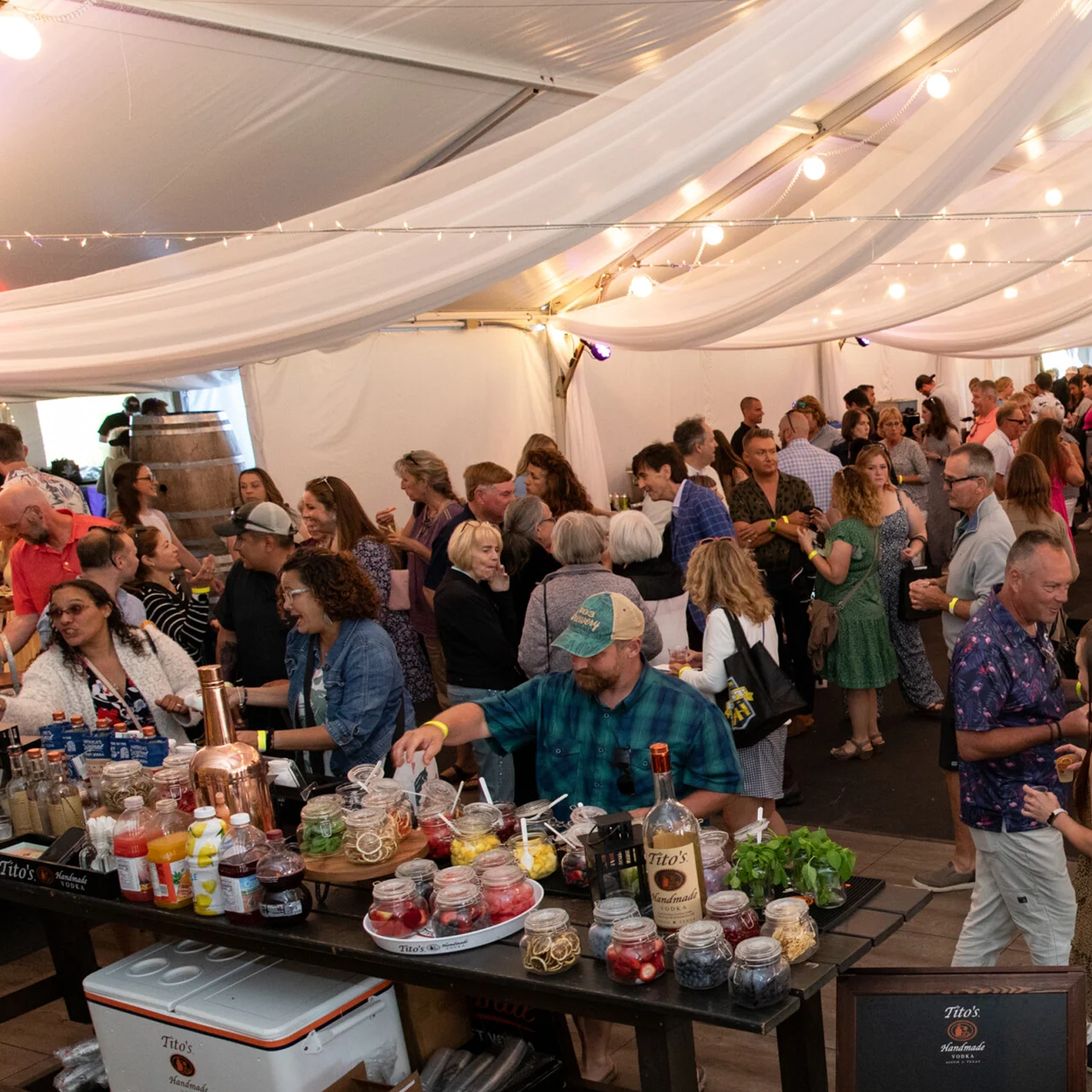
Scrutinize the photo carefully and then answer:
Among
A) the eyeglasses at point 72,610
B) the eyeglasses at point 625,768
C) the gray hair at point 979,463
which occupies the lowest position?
the eyeglasses at point 625,768

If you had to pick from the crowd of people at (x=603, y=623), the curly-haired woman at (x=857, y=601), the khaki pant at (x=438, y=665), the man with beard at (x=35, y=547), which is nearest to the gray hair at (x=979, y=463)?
the crowd of people at (x=603, y=623)

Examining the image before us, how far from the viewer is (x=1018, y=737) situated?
262 cm

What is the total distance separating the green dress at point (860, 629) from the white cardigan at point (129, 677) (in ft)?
8.36

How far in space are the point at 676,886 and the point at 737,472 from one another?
5.22 m

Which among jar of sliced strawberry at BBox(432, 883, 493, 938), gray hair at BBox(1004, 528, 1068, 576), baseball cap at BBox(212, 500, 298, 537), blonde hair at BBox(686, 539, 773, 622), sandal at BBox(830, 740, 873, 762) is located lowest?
sandal at BBox(830, 740, 873, 762)

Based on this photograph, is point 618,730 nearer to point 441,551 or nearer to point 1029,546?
point 1029,546

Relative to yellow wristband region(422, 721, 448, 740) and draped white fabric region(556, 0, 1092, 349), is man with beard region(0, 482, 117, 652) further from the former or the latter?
draped white fabric region(556, 0, 1092, 349)

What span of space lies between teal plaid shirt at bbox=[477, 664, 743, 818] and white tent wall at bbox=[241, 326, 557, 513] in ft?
14.6

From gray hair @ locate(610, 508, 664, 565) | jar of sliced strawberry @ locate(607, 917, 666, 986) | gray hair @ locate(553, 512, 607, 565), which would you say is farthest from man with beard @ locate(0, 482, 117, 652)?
jar of sliced strawberry @ locate(607, 917, 666, 986)

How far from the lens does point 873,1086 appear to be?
205 centimetres

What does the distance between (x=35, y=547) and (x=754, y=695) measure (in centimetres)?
269

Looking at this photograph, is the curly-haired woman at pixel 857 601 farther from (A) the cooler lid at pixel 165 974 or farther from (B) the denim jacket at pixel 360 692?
(A) the cooler lid at pixel 165 974

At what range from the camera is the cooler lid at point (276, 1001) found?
7.45 ft

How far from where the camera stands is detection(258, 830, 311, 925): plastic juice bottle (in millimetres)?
2299
